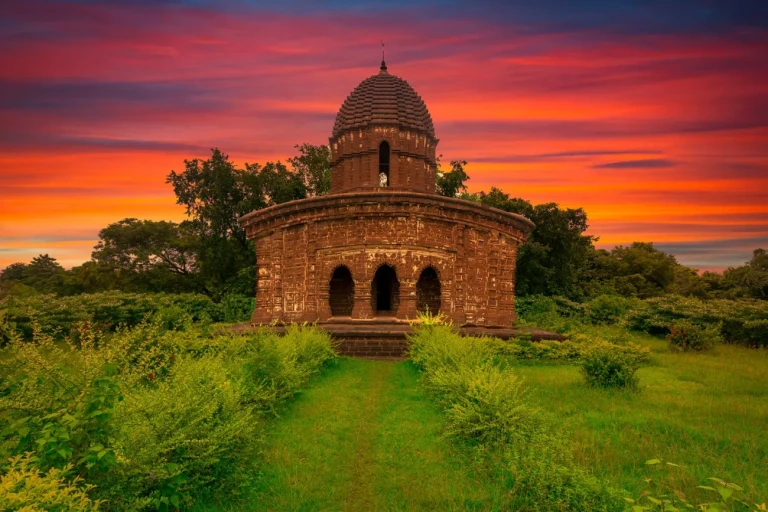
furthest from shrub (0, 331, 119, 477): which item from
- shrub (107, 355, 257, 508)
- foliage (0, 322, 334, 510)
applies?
shrub (107, 355, 257, 508)

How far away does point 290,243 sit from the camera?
1988 cm

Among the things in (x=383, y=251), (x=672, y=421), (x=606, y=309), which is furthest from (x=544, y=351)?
(x=606, y=309)

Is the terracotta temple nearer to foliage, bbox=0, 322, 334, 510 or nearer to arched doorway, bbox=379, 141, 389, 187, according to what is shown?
arched doorway, bbox=379, 141, 389, 187

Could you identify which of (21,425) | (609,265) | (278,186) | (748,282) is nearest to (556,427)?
(21,425)

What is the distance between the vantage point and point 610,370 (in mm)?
10438

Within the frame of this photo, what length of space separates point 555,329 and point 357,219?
30.1 feet

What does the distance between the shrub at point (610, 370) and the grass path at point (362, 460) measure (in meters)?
3.74

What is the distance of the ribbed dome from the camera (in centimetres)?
2231

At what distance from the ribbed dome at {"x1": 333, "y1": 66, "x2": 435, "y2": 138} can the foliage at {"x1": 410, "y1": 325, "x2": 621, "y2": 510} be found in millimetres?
14106

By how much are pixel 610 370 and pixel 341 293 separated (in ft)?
42.2

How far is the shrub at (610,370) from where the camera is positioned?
10.3 metres

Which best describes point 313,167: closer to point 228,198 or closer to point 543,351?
point 228,198

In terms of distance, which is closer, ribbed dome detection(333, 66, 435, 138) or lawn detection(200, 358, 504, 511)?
lawn detection(200, 358, 504, 511)

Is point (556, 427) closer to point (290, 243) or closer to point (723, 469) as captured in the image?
point (723, 469)
